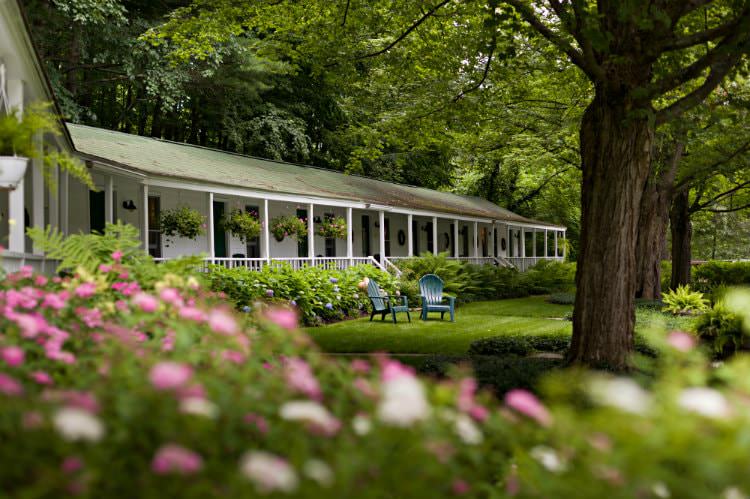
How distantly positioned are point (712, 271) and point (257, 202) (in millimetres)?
20380

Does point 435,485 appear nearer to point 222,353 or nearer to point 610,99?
point 222,353

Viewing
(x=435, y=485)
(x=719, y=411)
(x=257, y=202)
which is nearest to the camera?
(x=719, y=411)

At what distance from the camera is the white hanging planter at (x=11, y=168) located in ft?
18.6

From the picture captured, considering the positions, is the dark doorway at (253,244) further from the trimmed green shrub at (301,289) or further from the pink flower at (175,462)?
the pink flower at (175,462)

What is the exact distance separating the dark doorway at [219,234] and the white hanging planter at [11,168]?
48.5 ft

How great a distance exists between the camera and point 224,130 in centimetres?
3272

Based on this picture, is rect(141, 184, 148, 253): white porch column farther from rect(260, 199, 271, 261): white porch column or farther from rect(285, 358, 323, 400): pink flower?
rect(285, 358, 323, 400): pink flower

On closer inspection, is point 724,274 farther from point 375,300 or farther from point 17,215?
point 17,215

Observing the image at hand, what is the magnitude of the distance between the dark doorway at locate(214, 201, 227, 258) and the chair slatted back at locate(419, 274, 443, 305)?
5927 mm

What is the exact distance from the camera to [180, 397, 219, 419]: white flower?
2055 millimetres

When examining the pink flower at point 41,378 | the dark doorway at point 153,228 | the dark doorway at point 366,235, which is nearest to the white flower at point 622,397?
the pink flower at point 41,378

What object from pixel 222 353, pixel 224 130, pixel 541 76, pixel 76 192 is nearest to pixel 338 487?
pixel 222 353

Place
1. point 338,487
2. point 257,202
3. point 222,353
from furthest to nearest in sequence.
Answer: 1. point 257,202
2. point 222,353
3. point 338,487

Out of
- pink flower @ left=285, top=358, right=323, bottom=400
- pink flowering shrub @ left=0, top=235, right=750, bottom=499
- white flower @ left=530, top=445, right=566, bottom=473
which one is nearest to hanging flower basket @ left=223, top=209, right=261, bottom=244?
pink flowering shrub @ left=0, top=235, right=750, bottom=499
